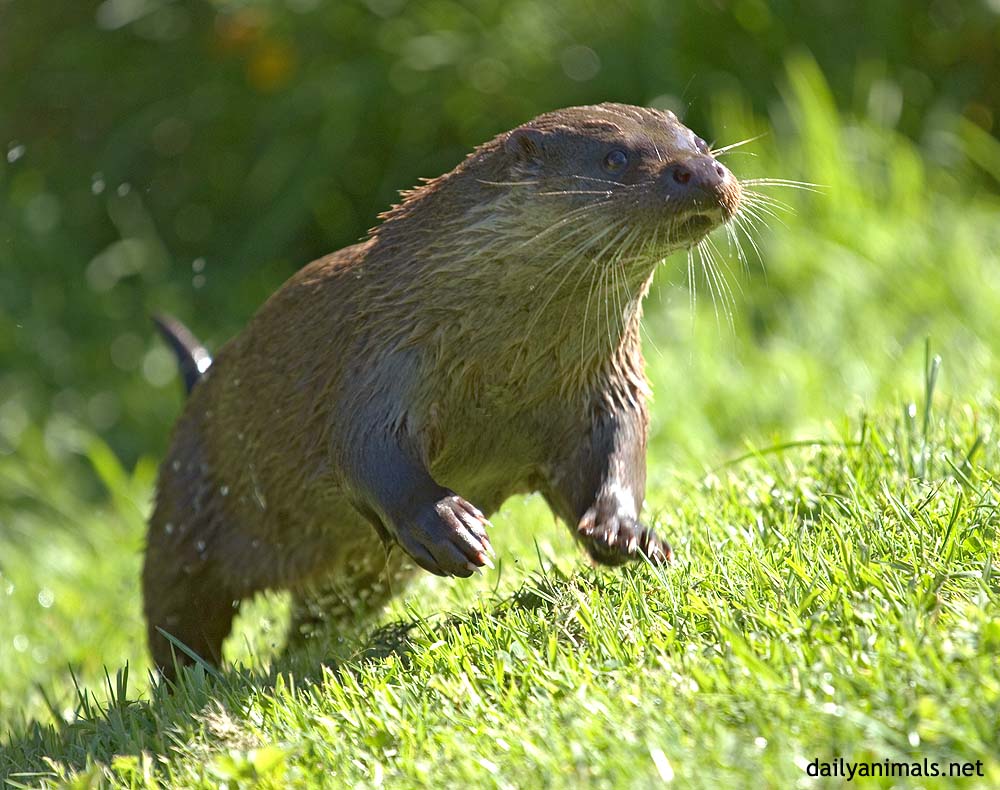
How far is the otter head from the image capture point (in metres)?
2.78

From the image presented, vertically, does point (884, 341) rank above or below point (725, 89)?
below

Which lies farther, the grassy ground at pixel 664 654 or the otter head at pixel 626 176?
the otter head at pixel 626 176

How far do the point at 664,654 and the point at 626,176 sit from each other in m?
1.00

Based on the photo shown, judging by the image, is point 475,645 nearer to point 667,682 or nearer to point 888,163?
point 667,682

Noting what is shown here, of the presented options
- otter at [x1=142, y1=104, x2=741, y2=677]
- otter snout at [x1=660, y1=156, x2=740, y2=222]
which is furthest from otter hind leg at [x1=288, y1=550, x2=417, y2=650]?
otter snout at [x1=660, y1=156, x2=740, y2=222]

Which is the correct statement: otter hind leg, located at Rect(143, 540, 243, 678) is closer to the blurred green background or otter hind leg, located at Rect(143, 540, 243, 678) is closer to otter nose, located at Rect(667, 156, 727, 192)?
otter nose, located at Rect(667, 156, 727, 192)

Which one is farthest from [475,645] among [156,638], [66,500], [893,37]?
[893,37]

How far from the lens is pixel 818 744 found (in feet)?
6.52

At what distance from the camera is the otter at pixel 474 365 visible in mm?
2830

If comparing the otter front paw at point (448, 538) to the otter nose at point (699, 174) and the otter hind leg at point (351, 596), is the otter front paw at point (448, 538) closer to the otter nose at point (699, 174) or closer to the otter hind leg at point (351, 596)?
the otter hind leg at point (351, 596)

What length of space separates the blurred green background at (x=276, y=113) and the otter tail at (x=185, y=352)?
6.54 feet

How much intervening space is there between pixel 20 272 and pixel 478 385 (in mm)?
4154

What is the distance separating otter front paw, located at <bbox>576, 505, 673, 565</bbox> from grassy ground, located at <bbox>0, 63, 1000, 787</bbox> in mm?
43

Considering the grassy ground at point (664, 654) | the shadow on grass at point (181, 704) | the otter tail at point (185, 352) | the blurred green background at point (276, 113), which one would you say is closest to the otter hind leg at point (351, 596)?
the grassy ground at point (664, 654)
